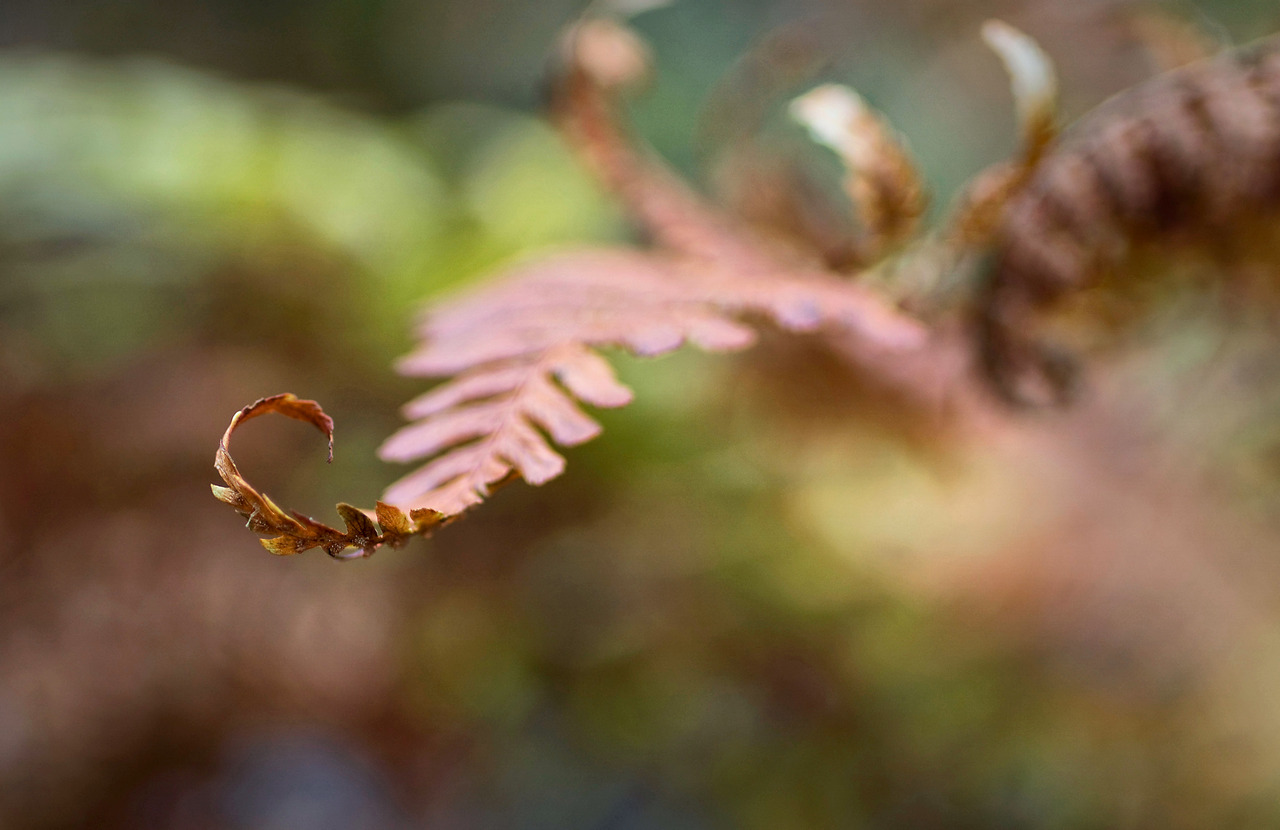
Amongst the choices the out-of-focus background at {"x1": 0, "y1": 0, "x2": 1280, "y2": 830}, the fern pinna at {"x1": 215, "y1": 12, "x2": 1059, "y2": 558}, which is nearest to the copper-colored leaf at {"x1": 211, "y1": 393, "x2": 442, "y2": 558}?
the fern pinna at {"x1": 215, "y1": 12, "x2": 1059, "y2": 558}

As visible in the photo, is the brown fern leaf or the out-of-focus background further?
the out-of-focus background

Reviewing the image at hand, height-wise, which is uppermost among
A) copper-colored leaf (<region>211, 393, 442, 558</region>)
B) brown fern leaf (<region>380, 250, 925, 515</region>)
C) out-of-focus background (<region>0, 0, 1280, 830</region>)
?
out-of-focus background (<region>0, 0, 1280, 830</region>)

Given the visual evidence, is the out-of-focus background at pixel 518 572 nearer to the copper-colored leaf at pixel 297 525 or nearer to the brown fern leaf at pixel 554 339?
the brown fern leaf at pixel 554 339

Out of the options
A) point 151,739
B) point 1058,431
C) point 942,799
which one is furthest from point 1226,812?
point 151,739

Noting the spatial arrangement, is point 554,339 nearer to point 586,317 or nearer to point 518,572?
point 586,317

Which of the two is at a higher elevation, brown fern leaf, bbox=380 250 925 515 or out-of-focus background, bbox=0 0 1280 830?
out-of-focus background, bbox=0 0 1280 830

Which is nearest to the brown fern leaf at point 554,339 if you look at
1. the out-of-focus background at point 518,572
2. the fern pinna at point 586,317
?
the fern pinna at point 586,317

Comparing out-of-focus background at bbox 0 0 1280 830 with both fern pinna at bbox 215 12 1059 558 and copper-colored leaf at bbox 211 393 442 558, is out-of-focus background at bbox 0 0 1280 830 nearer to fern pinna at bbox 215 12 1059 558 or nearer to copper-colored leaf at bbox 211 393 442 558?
fern pinna at bbox 215 12 1059 558
